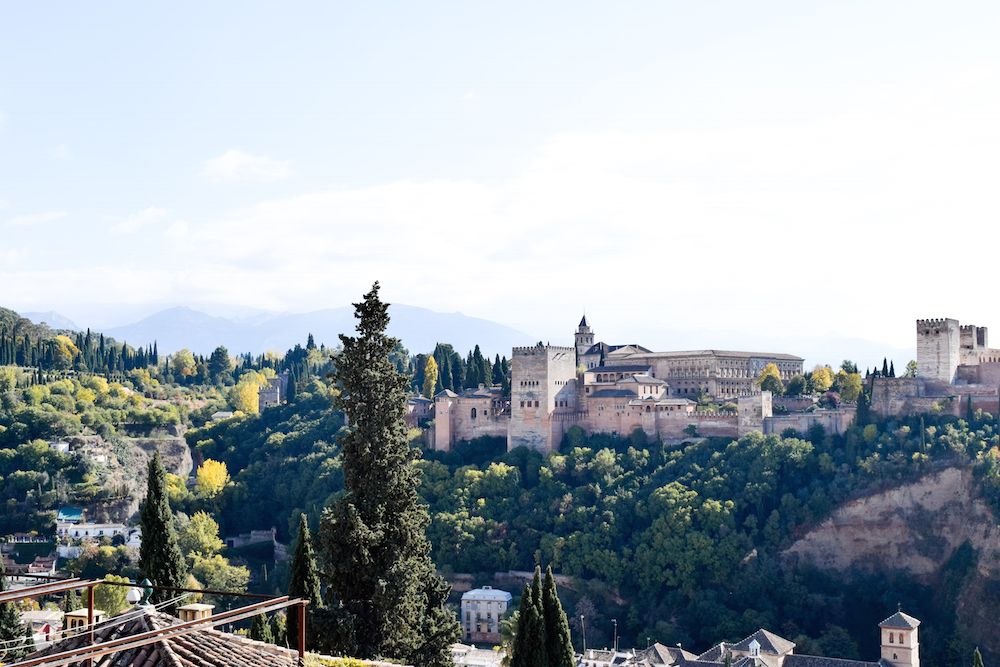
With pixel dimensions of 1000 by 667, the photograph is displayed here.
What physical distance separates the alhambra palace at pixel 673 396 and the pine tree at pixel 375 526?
40.1m

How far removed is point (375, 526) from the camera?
1836cm

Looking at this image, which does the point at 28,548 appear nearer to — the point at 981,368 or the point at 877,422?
the point at 877,422

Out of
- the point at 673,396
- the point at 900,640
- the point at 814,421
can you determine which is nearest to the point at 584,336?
the point at 673,396

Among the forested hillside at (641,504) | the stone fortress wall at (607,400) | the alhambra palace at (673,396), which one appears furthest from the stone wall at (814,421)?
the forested hillside at (641,504)

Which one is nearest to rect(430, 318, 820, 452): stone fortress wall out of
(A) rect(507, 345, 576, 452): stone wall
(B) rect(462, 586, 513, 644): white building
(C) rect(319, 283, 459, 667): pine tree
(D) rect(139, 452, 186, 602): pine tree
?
(A) rect(507, 345, 576, 452): stone wall

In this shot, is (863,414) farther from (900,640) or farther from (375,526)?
(375,526)

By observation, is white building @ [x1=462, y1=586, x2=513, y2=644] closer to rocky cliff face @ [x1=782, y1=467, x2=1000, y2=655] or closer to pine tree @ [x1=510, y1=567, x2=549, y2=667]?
rocky cliff face @ [x1=782, y1=467, x2=1000, y2=655]

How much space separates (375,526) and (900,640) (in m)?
28.4

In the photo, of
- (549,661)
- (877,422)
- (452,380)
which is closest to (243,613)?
(549,661)

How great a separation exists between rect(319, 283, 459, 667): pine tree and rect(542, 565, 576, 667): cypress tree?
615cm

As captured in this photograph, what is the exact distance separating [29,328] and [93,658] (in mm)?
94746

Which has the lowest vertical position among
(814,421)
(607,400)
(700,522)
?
(700,522)

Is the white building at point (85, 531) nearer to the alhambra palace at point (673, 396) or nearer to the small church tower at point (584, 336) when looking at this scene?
the alhambra palace at point (673, 396)

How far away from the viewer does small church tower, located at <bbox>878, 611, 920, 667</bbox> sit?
40938 millimetres
